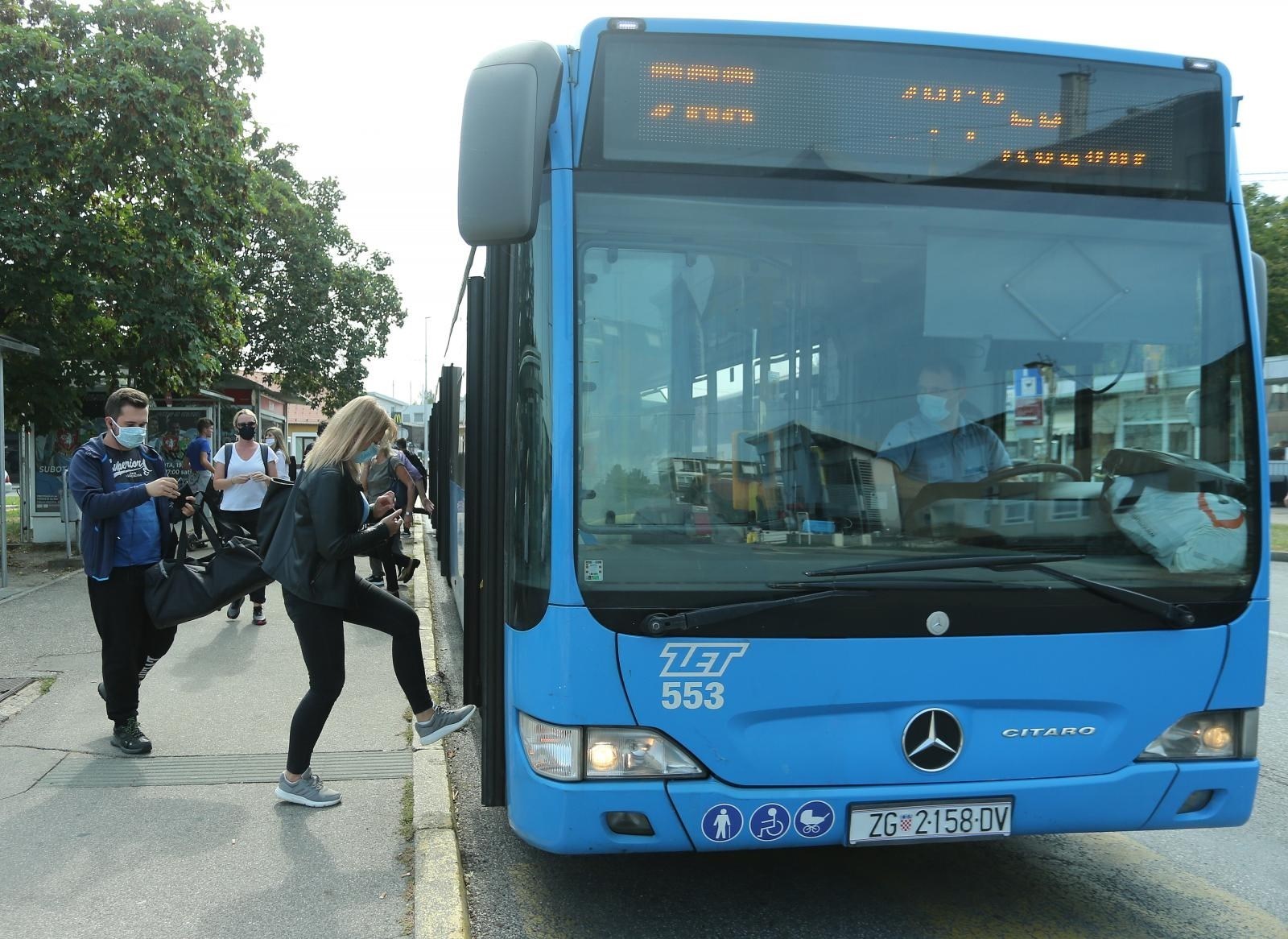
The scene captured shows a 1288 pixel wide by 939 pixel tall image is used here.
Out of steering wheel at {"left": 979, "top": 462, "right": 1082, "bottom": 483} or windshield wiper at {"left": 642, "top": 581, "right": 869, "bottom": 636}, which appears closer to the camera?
windshield wiper at {"left": 642, "top": 581, "right": 869, "bottom": 636}

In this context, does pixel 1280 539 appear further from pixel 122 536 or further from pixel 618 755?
pixel 618 755

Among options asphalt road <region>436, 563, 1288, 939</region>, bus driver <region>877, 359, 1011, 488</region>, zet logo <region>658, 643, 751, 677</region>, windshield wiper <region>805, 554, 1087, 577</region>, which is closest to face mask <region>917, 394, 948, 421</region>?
bus driver <region>877, 359, 1011, 488</region>

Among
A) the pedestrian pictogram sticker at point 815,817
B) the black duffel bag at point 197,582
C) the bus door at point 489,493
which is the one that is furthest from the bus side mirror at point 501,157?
the black duffel bag at point 197,582

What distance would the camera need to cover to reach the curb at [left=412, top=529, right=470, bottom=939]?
354 centimetres

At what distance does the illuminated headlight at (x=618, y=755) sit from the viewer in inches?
125

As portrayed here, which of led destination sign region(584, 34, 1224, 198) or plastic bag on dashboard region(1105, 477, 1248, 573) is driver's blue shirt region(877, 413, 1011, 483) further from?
led destination sign region(584, 34, 1224, 198)

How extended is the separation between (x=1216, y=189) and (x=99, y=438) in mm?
5025

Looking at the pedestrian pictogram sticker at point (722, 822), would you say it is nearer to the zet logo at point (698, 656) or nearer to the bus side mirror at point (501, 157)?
the zet logo at point (698, 656)

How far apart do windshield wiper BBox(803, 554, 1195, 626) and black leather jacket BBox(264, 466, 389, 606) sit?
220 centimetres

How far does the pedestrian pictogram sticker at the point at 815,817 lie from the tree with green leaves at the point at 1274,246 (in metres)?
36.3

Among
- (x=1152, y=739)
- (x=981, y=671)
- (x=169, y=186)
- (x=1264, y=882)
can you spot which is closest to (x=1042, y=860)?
(x=1264, y=882)

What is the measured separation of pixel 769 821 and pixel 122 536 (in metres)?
3.75

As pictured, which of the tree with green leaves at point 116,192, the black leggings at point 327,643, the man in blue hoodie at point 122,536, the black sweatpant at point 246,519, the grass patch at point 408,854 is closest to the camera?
the grass patch at point 408,854

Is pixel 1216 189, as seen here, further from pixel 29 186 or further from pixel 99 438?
pixel 29 186
